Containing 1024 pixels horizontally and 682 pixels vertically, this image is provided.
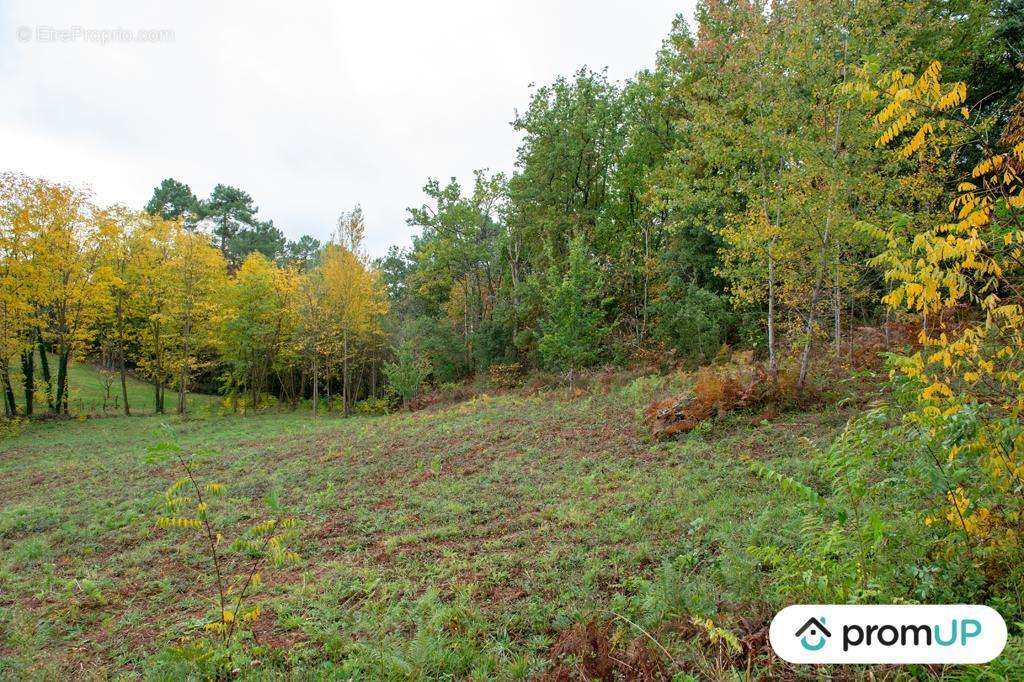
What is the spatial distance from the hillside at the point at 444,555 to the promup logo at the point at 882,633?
1.30 feet

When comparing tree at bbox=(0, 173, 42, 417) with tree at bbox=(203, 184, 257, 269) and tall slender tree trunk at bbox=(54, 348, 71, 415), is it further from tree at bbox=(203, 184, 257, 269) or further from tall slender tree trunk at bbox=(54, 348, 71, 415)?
tree at bbox=(203, 184, 257, 269)

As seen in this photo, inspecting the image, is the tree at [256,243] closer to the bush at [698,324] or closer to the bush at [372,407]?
the bush at [372,407]

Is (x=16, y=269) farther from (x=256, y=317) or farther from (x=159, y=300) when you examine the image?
(x=256, y=317)

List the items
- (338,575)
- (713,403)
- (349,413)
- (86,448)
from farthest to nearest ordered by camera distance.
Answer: (349,413), (86,448), (713,403), (338,575)

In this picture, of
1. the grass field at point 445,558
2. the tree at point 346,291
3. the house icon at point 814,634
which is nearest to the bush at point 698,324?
the grass field at point 445,558

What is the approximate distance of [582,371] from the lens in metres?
19.4

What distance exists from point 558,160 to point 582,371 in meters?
10.5

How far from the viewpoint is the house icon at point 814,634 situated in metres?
2.64

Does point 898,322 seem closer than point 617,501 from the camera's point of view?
No

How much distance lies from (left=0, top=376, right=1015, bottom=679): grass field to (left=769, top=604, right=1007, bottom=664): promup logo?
0.33 meters

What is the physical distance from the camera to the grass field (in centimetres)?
388

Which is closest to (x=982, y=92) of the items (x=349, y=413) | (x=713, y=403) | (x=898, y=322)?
(x=898, y=322)

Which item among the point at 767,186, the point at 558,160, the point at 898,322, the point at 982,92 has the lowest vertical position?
the point at 898,322

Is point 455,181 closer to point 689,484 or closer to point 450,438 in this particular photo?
point 450,438
